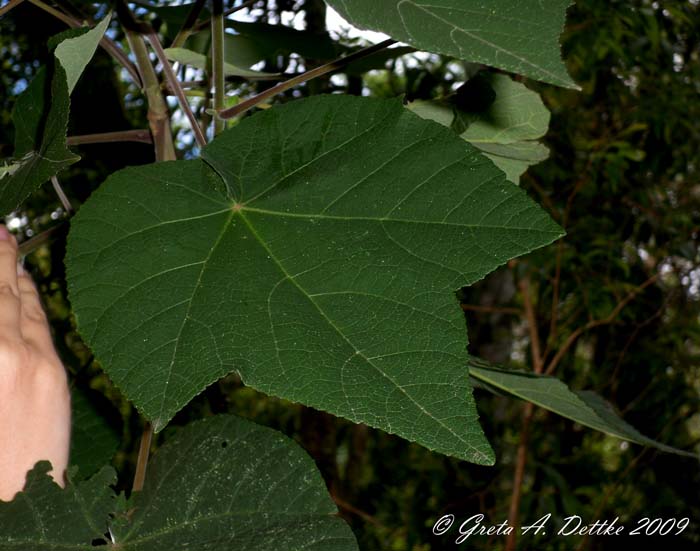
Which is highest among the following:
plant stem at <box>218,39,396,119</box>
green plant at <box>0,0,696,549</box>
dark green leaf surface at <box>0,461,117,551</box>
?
plant stem at <box>218,39,396,119</box>

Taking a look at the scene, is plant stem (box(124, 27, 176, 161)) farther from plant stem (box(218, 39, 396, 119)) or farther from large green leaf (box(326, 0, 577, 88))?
large green leaf (box(326, 0, 577, 88))

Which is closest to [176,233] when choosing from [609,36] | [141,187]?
[141,187]

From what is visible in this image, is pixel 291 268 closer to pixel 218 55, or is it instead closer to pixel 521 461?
pixel 218 55

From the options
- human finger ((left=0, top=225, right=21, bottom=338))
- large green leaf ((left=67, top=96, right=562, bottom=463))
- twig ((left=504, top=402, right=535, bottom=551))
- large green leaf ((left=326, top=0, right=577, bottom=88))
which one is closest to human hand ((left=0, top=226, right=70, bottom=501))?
human finger ((left=0, top=225, right=21, bottom=338))

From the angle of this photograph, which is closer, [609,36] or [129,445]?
[609,36]

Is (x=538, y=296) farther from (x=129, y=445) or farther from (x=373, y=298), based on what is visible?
(x=373, y=298)

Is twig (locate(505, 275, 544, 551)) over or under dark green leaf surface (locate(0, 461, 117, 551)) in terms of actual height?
under
